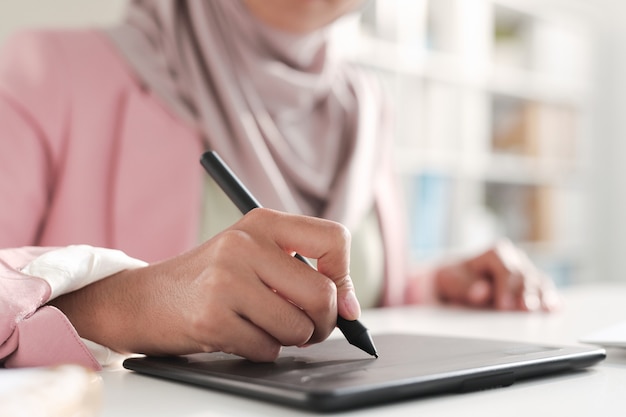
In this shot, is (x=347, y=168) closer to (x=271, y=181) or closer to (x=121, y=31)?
(x=271, y=181)

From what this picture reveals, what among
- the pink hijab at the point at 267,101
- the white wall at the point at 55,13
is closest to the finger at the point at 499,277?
the pink hijab at the point at 267,101

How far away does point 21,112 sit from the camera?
3.43 feet

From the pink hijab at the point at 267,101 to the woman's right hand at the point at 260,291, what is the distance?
67 centimetres

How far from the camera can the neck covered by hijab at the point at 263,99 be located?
1.20 m

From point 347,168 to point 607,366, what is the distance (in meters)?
0.83

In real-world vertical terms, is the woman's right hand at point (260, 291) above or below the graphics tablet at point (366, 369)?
above

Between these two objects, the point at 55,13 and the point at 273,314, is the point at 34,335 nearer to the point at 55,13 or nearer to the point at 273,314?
the point at 273,314

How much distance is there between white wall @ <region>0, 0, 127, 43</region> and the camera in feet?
5.53

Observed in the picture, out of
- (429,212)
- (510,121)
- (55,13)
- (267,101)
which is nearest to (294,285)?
(267,101)

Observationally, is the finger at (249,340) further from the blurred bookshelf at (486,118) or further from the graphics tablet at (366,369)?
the blurred bookshelf at (486,118)

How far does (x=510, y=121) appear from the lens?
3.35 metres

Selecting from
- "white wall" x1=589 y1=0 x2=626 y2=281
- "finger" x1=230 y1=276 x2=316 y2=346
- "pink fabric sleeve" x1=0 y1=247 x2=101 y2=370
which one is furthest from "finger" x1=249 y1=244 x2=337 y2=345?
"white wall" x1=589 y1=0 x2=626 y2=281

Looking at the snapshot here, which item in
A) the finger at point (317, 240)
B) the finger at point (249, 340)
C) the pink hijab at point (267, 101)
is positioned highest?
the pink hijab at point (267, 101)

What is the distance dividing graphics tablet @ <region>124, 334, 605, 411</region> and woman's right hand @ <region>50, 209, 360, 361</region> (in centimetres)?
2
